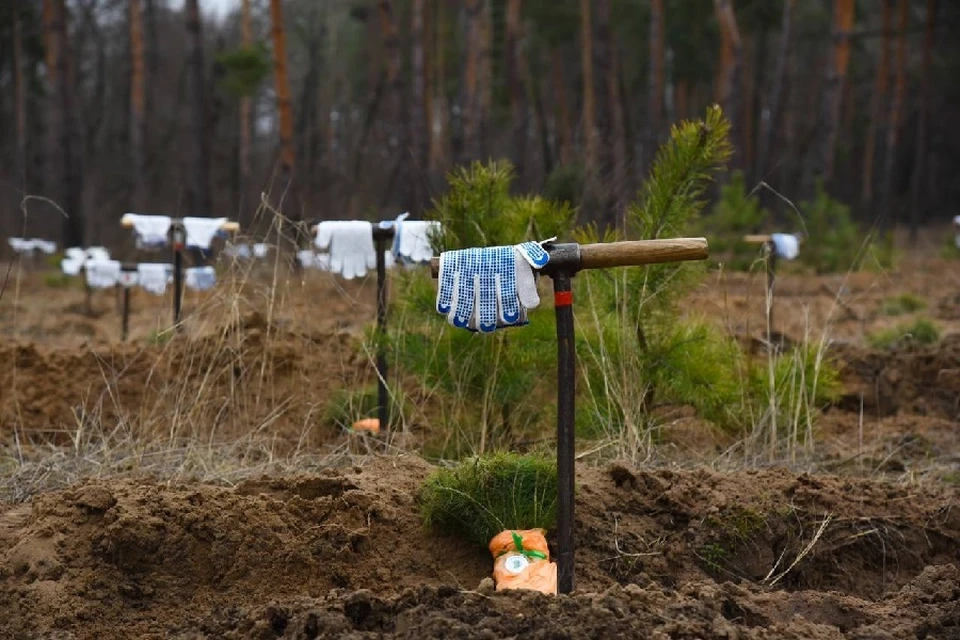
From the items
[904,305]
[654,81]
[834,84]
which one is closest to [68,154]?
[654,81]

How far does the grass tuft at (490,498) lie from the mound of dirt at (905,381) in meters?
3.63

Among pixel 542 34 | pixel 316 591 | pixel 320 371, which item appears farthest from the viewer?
pixel 542 34

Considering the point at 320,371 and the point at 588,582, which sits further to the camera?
the point at 320,371

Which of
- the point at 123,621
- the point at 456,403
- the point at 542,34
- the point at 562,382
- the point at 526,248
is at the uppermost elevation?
the point at 542,34

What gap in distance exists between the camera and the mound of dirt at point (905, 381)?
694 cm

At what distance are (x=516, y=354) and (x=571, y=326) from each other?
5.11 ft

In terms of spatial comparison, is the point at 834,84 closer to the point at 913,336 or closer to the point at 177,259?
the point at 913,336

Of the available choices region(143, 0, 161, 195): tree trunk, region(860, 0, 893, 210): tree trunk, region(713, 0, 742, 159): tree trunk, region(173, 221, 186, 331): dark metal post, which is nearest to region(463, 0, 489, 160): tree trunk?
region(713, 0, 742, 159): tree trunk

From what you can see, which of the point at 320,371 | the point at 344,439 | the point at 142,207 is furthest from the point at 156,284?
the point at 142,207

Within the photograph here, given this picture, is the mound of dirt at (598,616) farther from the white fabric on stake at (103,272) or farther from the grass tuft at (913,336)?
the white fabric on stake at (103,272)

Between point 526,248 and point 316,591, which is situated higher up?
point 526,248

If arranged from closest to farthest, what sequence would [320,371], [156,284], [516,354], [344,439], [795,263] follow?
1. [516,354]
2. [344,439]
3. [320,371]
4. [156,284]
5. [795,263]

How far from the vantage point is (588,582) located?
3549 millimetres

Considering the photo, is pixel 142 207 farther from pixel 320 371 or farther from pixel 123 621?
pixel 123 621
